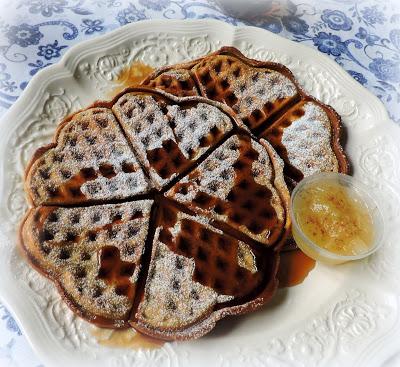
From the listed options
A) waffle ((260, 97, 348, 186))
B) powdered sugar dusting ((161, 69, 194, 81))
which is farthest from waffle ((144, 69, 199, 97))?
waffle ((260, 97, 348, 186))

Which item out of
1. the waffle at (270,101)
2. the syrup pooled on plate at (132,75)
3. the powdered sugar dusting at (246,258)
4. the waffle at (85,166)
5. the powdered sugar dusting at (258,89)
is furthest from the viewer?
the syrup pooled on plate at (132,75)

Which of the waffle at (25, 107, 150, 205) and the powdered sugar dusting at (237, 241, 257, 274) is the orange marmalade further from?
the waffle at (25, 107, 150, 205)

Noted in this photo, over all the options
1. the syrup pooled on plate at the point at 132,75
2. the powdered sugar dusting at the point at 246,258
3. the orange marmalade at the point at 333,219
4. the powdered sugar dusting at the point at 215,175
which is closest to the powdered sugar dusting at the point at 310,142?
the orange marmalade at the point at 333,219

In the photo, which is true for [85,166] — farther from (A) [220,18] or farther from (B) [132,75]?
(A) [220,18]

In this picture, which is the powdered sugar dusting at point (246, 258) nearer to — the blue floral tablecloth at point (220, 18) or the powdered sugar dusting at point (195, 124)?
the powdered sugar dusting at point (195, 124)

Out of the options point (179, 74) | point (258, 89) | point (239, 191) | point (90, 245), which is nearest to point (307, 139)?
point (258, 89)

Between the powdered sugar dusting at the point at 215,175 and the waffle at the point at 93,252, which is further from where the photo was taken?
the powdered sugar dusting at the point at 215,175

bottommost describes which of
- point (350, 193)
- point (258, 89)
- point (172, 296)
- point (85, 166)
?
point (172, 296)
